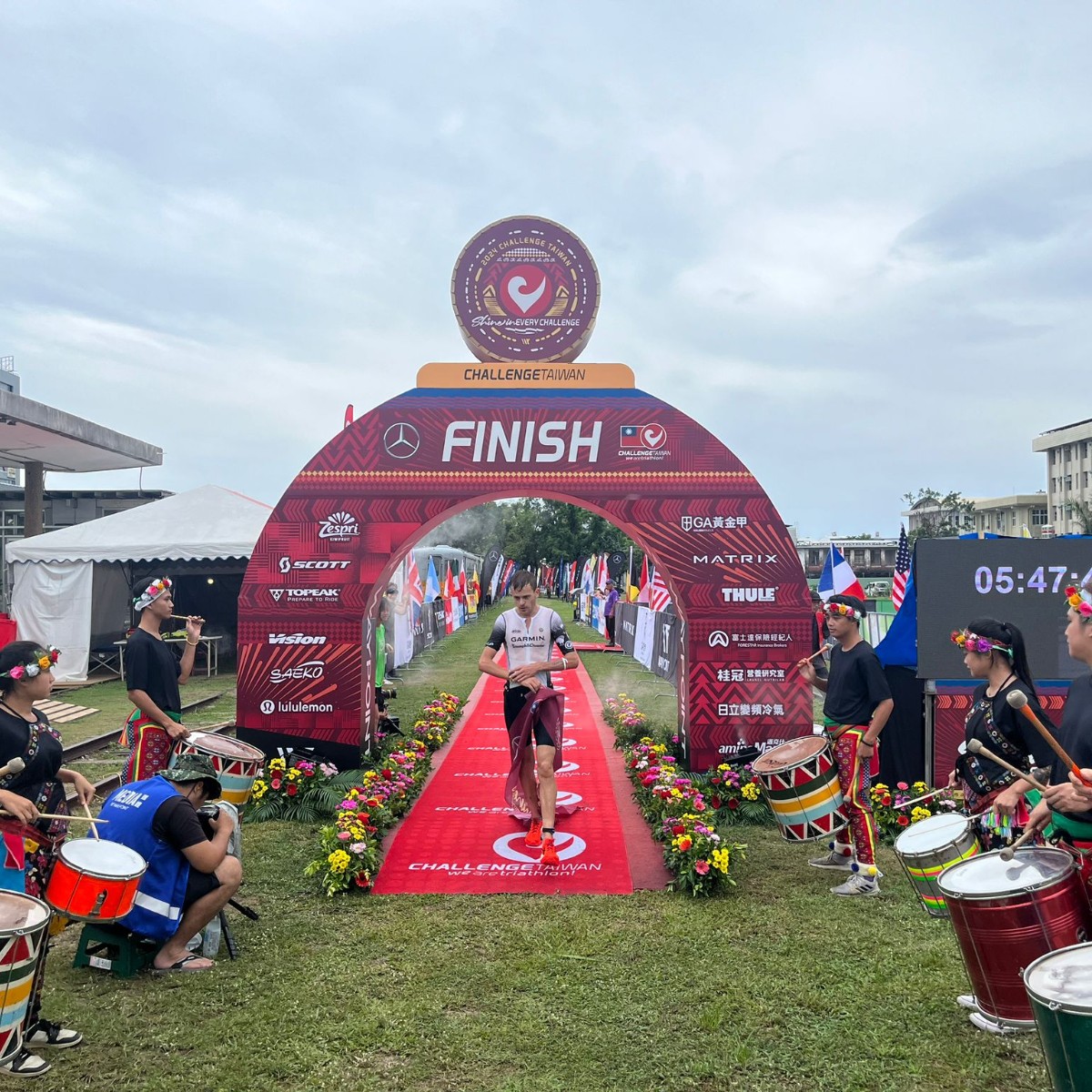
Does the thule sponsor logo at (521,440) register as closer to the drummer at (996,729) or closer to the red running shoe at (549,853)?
the red running shoe at (549,853)

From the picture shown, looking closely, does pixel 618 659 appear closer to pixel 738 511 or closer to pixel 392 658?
pixel 392 658

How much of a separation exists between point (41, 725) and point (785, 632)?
6085mm

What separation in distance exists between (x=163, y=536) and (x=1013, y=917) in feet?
53.2

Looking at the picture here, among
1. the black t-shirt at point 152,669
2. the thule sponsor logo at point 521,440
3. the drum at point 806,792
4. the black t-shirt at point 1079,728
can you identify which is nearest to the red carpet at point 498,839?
the drum at point 806,792

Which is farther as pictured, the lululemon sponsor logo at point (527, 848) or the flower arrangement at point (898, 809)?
the flower arrangement at point (898, 809)

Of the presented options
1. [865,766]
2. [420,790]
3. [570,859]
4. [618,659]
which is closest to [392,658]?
[618,659]

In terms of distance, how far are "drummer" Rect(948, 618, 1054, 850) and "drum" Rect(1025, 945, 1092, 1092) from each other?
130 centimetres

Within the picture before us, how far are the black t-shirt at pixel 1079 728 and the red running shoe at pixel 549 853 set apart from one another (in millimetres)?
3479

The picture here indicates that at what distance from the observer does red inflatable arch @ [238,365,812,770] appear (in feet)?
26.7

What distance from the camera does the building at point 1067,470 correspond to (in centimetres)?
6781

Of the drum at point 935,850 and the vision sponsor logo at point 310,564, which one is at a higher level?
the vision sponsor logo at point 310,564

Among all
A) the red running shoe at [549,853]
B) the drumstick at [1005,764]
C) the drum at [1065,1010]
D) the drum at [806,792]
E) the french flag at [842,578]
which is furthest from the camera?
the french flag at [842,578]

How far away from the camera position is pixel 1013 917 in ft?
10.1

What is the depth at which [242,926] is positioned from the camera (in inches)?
197
